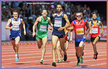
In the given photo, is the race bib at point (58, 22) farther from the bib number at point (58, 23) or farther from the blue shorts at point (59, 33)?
the blue shorts at point (59, 33)

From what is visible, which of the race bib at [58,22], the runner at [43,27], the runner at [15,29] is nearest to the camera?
the race bib at [58,22]

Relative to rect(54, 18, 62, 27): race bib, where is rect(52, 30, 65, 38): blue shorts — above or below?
below

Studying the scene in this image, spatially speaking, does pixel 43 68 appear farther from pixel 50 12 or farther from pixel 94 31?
pixel 50 12

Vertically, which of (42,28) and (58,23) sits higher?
(58,23)

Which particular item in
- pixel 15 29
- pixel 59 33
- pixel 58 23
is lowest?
pixel 59 33

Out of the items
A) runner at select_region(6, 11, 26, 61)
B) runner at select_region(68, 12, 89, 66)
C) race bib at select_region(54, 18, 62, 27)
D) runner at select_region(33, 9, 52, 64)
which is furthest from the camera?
runner at select_region(6, 11, 26, 61)

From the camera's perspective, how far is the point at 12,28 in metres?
13.2

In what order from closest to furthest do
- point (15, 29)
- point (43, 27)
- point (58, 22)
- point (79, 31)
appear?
1. point (79, 31)
2. point (58, 22)
3. point (43, 27)
4. point (15, 29)

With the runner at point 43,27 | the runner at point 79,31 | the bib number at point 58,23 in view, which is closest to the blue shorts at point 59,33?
the bib number at point 58,23

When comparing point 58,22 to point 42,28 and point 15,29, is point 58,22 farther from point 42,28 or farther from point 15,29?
point 15,29

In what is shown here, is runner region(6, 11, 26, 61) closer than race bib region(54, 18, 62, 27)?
No

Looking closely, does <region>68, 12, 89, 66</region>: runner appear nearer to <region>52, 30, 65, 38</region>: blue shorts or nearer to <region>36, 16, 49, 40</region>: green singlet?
<region>52, 30, 65, 38</region>: blue shorts

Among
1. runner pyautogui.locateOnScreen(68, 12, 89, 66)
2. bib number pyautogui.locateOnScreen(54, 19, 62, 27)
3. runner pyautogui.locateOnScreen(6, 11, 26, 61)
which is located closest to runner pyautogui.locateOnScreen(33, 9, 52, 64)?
bib number pyautogui.locateOnScreen(54, 19, 62, 27)

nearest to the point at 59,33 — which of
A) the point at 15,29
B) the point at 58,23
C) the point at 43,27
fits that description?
the point at 58,23
